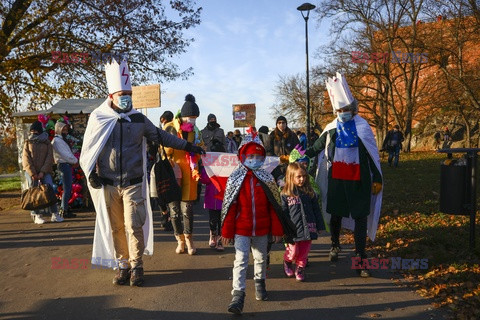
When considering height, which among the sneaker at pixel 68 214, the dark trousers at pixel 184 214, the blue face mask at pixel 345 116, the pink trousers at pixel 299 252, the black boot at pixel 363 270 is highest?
the blue face mask at pixel 345 116

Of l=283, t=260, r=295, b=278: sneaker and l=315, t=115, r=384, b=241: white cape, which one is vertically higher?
l=315, t=115, r=384, b=241: white cape

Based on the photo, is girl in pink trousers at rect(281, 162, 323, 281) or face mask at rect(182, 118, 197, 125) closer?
girl in pink trousers at rect(281, 162, 323, 281)

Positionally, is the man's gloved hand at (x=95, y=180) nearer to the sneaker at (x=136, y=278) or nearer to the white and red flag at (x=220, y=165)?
the sneaker at (x=136, y=278)

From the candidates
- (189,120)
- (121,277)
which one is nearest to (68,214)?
(189,120)

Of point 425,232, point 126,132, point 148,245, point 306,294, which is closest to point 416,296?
point 306,294

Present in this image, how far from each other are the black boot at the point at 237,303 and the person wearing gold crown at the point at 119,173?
53.7 inches

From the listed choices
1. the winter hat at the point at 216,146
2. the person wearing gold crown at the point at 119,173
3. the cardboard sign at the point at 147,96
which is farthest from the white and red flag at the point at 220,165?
the cardboard sign at the point at 147,96

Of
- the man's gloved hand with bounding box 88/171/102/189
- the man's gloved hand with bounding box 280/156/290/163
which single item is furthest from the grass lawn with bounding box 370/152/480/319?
the man's gloved hand with bounding box 88/171/102/189

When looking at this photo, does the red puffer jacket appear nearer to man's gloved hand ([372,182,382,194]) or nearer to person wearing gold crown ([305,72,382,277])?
person wearing gold crown ([305,72,382,277])

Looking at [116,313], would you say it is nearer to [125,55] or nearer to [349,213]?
[349,213]

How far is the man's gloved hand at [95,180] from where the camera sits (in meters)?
4.84

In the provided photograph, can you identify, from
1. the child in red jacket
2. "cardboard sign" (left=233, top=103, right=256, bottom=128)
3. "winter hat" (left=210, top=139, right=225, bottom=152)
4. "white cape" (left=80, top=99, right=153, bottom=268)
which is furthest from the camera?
"cardboard sign" (left=233, top=103, right=256, bottom=128)

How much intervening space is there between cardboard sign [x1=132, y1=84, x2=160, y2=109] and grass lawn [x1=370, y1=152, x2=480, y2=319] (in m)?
8.05

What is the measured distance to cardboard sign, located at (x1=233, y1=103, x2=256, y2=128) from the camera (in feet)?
91.1
